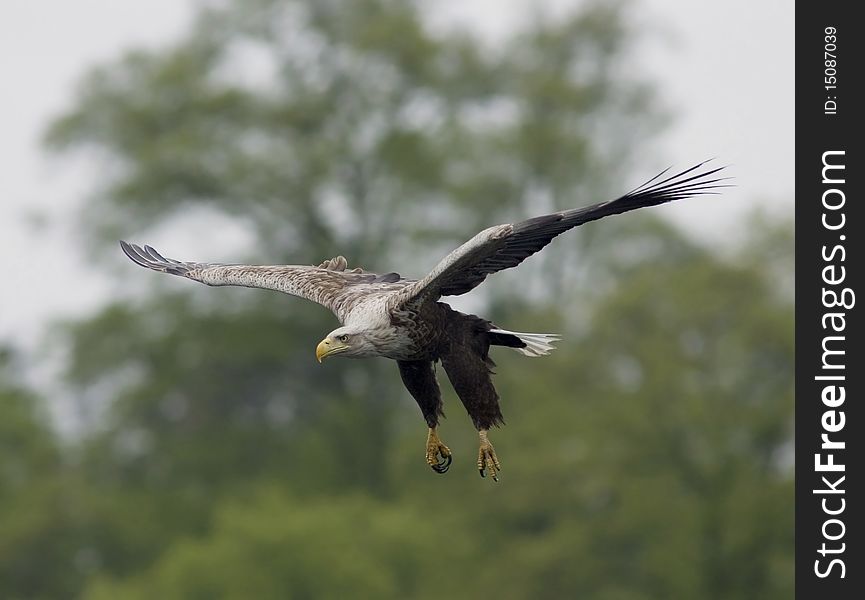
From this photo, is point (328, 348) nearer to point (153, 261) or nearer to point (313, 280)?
point (313, 280)

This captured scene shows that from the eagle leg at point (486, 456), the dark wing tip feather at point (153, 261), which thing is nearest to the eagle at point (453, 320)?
the eagle leg at point (486, 456)

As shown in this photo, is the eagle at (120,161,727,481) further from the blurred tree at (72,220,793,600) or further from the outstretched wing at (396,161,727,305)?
the blurred tree at (72,220,793,600)

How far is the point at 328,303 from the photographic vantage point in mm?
12625

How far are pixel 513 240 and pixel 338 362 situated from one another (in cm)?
3003

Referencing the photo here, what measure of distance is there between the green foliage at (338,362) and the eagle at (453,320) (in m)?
20.5

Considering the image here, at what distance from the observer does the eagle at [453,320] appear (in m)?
11.1

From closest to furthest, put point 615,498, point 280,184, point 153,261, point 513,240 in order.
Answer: point 513,240 → point 153,261 → point 615,498 → point 280,184

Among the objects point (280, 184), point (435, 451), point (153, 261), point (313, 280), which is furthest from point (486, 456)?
point (280, 184)

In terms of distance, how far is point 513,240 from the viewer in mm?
11461

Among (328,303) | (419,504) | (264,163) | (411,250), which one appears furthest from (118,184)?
(328,303)

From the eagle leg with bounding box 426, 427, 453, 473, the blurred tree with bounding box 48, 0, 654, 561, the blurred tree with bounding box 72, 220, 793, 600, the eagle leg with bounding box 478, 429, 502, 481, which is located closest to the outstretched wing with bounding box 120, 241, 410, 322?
the eagle leg with bounding box 426, 427, 453, 473

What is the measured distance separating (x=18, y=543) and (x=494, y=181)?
1293cm
